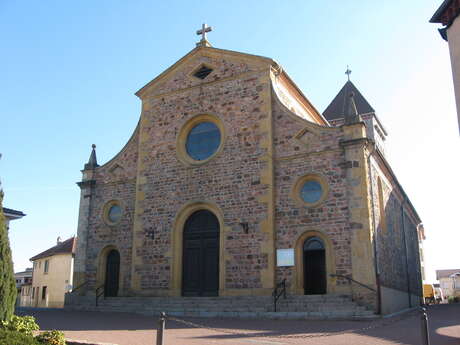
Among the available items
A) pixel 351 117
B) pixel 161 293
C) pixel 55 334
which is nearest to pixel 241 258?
pixel 161 293

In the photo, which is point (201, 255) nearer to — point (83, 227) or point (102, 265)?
point (102, 265)

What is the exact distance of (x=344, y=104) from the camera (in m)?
36.5

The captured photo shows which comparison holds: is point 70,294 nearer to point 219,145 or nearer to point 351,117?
point 219,145

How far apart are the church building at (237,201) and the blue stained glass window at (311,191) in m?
0.04

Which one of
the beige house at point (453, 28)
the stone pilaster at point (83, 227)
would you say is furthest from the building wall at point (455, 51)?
the stone pilaster at point (83, 227)

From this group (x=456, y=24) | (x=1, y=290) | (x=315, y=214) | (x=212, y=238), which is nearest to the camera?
(x=1, y=290)

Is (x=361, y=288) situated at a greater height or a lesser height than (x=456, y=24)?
lesser

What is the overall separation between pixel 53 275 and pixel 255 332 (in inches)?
1479

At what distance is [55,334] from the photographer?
9.89m

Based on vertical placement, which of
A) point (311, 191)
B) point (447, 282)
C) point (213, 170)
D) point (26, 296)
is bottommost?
point (26, 296)

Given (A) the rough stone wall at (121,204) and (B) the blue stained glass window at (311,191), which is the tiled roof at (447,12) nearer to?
(B) the blue stained glass window at (311,191)

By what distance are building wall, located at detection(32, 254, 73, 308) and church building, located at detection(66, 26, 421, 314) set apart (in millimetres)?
22501

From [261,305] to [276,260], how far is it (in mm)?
2182

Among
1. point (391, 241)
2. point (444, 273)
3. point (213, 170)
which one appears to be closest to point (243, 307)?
point (213, 170)
